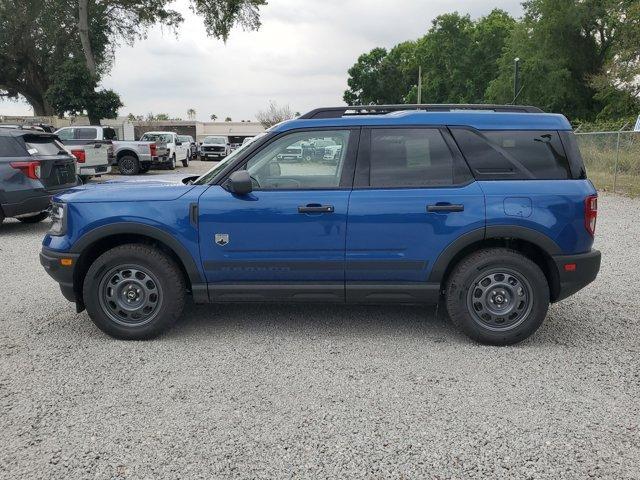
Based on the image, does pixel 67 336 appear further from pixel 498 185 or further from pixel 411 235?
pixel 498 185

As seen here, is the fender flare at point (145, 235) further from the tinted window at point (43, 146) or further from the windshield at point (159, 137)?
the windshield at point (159, 137)

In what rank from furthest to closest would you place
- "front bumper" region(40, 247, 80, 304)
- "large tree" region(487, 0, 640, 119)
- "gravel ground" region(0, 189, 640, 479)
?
1. "large tree" region(487, 0, 640, 119)
2. "front bumper" region(40, 247, 80, 304)
3. "gravel ground" region(0, 189, 640, 479)

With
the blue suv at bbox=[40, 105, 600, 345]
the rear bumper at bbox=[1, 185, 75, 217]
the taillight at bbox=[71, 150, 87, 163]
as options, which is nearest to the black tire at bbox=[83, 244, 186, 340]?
the blue suv at bbox=[40, 105, 600, 345]

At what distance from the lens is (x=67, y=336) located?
15.9ft

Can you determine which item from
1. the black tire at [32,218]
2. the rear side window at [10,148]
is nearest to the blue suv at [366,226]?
the rear side window at [10,148]

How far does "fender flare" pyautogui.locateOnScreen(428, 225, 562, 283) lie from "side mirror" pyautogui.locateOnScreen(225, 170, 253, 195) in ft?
5.19

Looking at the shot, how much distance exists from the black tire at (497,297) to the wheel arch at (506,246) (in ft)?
0.29

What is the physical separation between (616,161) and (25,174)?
15.7 meters

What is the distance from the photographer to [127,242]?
474 centimetres

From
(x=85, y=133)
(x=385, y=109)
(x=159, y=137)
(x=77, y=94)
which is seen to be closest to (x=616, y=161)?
(x=385, y=109)

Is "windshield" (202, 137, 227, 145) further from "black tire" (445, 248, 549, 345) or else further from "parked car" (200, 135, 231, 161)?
"black tire" (445, 248, 549, 345)

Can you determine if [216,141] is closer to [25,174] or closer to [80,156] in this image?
[80,156]

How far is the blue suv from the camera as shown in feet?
14.5

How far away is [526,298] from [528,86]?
1811 inches
